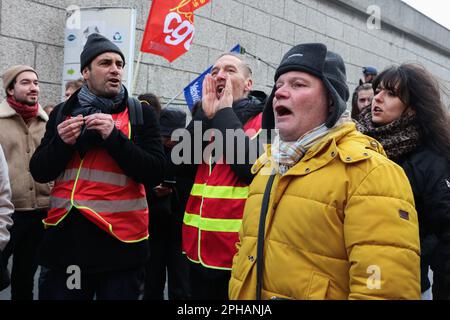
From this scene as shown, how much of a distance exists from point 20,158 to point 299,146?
2.61m

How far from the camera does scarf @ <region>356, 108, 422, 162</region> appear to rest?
7.54ft

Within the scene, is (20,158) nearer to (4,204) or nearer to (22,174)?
(22,174)

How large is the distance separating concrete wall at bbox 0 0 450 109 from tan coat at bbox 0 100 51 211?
2270 mm

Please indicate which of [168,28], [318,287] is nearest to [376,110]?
[318,287]

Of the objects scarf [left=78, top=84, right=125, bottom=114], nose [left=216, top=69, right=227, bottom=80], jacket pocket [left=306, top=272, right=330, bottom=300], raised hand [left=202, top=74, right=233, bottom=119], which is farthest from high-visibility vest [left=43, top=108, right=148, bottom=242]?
jacket pocket [left=306, top=272, right=330, bottom=300]

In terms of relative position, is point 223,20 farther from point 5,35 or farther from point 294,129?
point 294,129

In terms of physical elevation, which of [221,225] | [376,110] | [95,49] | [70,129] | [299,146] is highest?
[95,49]

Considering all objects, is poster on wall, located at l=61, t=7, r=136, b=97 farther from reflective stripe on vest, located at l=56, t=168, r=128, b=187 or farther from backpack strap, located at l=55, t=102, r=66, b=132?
reflective stripe on vest, located at l=56, t=168, r=128, b=187

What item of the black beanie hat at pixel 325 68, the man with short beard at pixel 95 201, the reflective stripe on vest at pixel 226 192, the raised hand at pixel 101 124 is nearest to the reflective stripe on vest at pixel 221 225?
the reflective stripe on vest at pixel 226 192

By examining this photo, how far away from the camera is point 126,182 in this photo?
2.60 meters

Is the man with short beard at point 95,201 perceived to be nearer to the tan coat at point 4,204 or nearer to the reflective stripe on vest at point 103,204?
the reflective stripe on vest at point 103,204

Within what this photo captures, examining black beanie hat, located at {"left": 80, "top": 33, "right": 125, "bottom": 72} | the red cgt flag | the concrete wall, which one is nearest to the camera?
black beanie hat, located at {"left": 80, "top": 33, "right": 125, "bottom": 72}

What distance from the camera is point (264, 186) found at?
1.83m
